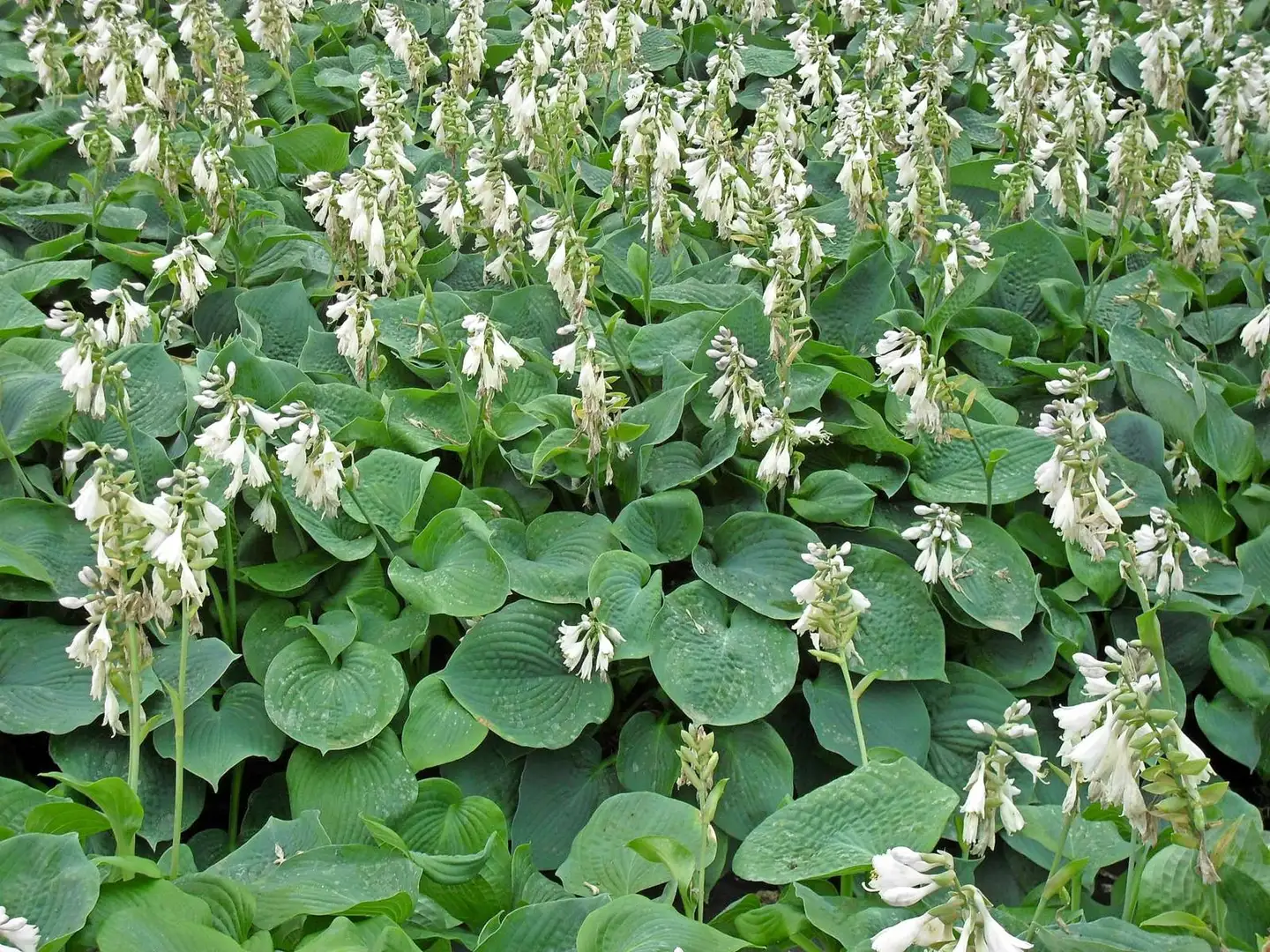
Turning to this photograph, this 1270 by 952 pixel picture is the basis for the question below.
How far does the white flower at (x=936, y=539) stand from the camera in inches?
119

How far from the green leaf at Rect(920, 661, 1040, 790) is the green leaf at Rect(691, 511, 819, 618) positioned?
0.46 metres

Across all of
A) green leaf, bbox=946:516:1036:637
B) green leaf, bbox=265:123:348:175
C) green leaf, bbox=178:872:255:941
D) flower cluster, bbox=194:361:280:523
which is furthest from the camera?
green leaf, bbox=265:123:348:175

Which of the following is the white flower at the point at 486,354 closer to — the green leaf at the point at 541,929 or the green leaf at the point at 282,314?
the green leaf at the point at 282,314

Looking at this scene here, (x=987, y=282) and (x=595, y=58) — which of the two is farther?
(x=595, y=58)

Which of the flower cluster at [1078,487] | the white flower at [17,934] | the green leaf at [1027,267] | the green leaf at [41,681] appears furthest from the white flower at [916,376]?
the white flower at [17,934]

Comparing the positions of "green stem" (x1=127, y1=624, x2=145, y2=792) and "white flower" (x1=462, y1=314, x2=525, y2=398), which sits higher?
"white flower" (x1=462, y1=314, x2=525, y2=398)

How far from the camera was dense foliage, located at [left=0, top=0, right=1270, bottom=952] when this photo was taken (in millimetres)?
2428

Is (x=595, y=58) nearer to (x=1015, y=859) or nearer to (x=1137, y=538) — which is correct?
(x=1137, y=538)

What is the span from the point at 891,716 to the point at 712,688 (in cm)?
49

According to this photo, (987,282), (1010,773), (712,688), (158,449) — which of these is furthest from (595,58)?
(1010,773)

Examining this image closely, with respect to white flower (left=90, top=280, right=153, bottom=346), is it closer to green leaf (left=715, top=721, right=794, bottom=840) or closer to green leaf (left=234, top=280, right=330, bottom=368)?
green leaf (left=234, top=280, right=330, bottom=368)

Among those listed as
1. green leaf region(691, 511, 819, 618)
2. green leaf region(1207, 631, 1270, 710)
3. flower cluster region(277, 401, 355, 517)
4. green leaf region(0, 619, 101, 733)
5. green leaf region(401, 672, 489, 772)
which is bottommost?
green leaf region(1207, 631, 1270, 710)

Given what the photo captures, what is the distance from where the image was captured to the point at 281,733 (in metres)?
2.99

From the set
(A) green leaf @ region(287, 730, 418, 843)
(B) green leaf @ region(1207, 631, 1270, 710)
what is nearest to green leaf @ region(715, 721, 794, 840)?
(A) green leaf @ region(287, 730, 418, 843)
